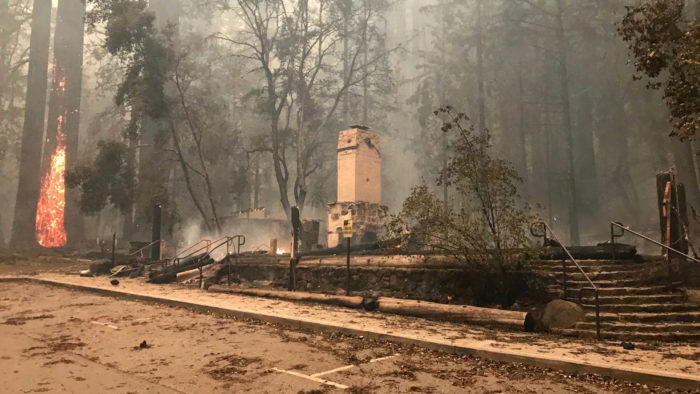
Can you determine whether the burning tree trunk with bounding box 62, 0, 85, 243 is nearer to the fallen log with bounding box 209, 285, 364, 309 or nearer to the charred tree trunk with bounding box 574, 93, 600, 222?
the fallen log with bounding box 209, 285, 364, 309

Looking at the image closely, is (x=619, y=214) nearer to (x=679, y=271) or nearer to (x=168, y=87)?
(x=679, y=271)

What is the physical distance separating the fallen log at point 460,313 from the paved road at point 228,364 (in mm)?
2502

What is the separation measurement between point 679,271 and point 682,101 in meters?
3.23

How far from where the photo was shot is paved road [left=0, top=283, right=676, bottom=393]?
17.2 feet

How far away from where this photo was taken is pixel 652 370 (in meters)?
5.44

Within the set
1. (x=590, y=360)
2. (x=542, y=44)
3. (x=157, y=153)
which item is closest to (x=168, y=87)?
(x=157, y=153)

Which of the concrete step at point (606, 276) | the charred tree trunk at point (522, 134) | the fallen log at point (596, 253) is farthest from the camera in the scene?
the charred tree trunk at point (522, 134)

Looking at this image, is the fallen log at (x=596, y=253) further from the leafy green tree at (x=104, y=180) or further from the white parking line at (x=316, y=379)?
the leafy green tree at (x=104, y=180)

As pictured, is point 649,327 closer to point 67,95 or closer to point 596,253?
point 596,253

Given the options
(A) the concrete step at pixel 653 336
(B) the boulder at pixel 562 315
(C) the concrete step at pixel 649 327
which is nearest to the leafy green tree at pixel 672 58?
(C) the concrete step at pixel 649 327

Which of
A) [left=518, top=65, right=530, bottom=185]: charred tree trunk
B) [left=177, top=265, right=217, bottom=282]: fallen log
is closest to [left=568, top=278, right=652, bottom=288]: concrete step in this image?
[left=177, top=265, right=217, bottom=282]: fallen log

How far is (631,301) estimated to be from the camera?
8.69 metres

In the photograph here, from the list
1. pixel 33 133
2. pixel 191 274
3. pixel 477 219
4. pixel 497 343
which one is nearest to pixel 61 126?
pixel 33 133

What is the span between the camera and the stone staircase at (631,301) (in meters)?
7.66
